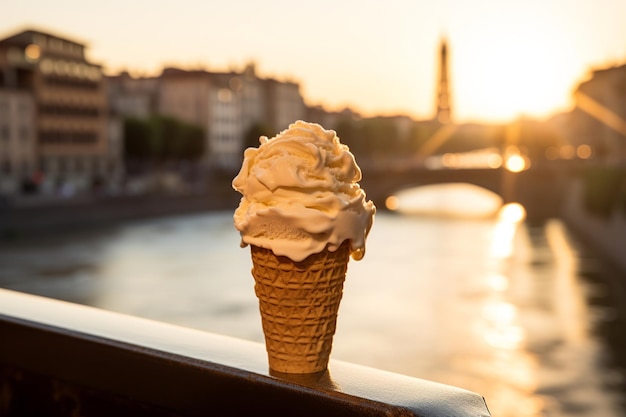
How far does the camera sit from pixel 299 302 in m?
2.09

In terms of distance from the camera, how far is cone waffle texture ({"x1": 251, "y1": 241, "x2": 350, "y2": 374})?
6.77 ft

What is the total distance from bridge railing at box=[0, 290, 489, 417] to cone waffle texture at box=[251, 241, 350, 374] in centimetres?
6

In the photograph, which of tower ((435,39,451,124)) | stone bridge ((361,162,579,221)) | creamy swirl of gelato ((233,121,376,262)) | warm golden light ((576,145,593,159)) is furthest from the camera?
tower ((435,39,451,124))

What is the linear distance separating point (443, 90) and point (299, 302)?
130275mm

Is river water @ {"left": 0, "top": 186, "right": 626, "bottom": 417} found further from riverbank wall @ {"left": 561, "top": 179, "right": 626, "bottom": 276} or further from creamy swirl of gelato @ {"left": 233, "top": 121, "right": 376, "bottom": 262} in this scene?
creamy swirl of gelato @ {"left": 233, "top": 121, "right": 376, "bottom": 262}

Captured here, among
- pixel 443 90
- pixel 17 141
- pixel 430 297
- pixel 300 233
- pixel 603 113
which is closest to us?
pixel 300 233

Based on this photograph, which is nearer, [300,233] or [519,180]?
[300,233]

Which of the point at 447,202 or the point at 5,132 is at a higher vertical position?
the point at 5,132

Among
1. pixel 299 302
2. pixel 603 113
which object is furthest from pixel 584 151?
pixel 299 302

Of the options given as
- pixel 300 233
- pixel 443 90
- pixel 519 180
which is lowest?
pixel 519 180

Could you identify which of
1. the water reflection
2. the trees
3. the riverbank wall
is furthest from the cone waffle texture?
the trees

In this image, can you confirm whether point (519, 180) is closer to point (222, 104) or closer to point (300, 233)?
point (222, 104)

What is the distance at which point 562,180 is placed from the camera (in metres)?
50.3

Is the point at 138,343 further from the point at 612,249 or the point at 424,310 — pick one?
the point at 612,249
